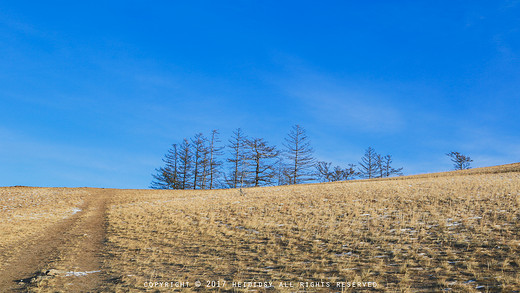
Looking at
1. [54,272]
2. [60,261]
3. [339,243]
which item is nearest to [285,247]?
[339,243]

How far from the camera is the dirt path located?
25.1ft

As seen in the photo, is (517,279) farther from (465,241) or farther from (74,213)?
(74,213)

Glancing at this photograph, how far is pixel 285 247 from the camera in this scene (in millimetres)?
10305

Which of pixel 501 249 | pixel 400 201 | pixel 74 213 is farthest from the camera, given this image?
pixel 74 213

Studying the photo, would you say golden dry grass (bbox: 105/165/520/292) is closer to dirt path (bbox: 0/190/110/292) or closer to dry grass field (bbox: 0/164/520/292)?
dry grass field (bbox: 0/164/520/292)

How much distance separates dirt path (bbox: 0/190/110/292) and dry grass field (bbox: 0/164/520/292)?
0.04 meters

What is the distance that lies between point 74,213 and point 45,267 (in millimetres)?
13026

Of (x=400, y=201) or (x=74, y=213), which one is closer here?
(x=400, y=201)

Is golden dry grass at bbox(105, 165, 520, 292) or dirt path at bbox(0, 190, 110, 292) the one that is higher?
golden dry grass at bbox(105, 165, 520, 292)

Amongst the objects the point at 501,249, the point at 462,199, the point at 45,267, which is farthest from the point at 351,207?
the point at 45,267

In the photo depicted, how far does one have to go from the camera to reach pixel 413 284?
21.2 ft

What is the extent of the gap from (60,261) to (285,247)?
24.1 feet

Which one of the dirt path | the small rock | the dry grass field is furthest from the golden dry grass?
the small rock

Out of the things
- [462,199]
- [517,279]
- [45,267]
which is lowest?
[45,267]
